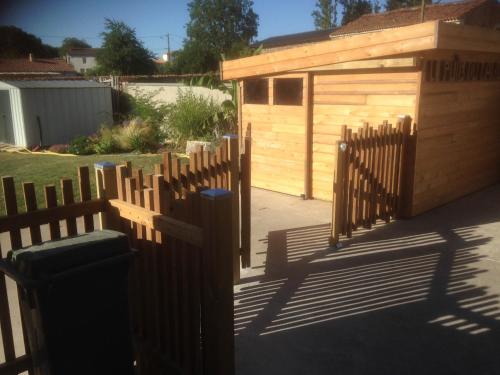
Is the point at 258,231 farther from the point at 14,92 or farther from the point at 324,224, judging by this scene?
the point at 14,92

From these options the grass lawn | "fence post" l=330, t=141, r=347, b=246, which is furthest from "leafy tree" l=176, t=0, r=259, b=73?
"fence post" l=330, t=141, r=347, b=246

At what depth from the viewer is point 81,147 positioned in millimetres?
13508

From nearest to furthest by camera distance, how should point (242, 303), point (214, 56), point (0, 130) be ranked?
point (242, 303) < point (0, 130) < point (214, 56)

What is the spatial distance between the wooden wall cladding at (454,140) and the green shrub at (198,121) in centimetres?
704

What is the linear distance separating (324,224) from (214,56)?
5763cm

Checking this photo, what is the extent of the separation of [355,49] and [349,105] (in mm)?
1704

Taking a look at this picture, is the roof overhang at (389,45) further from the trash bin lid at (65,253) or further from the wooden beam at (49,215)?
the trash bin lid at (65,253)

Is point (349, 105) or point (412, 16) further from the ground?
point (412, 16)

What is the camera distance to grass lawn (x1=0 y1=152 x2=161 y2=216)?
31.4 feet

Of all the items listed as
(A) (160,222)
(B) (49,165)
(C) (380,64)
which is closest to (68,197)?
(A) (160,222)

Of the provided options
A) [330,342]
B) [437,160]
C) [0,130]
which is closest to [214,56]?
[0,130]

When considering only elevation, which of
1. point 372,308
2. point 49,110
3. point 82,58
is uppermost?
point 82,58

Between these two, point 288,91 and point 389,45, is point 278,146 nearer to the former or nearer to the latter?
point 288,91

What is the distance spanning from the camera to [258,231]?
637 cm
